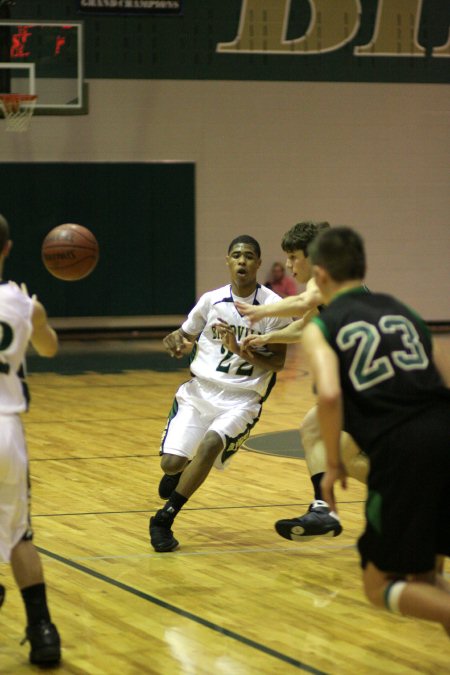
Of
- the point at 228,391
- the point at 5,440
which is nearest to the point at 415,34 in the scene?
the point at 228,391

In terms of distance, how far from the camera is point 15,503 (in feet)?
14.5

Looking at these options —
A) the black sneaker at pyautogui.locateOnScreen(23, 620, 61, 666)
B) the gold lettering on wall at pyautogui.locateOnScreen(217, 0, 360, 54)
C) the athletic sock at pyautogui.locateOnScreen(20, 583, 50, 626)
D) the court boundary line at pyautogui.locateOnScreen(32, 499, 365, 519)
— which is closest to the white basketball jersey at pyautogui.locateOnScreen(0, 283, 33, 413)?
the athletic sock at pyautogui.locateOnScreen(20, 583, 50, 626)

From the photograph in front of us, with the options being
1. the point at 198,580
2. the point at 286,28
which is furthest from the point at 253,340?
the point at 286,28

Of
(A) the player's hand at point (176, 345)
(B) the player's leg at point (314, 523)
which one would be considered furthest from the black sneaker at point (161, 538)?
(A) the player's hand at point (176, 345)

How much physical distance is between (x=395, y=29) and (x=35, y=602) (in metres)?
16.0

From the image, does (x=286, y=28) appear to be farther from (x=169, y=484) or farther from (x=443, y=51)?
(x=169, y=484)

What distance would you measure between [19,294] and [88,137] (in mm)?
14021

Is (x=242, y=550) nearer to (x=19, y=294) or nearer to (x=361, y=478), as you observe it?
(x=361, y=478)

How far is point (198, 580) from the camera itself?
5797 mm

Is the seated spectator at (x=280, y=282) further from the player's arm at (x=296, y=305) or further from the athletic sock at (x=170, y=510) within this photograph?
the player's arm at (x=296, y=305)

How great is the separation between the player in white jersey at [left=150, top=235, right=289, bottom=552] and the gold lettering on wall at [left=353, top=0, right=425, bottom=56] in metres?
12.8

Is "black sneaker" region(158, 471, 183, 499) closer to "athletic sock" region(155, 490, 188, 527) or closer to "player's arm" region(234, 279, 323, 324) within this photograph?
"athletic sock" region(155, 490, 188, 527)

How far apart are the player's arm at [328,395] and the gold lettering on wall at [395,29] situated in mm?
15835

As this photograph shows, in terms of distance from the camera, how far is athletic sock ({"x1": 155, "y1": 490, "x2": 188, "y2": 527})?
646cm
